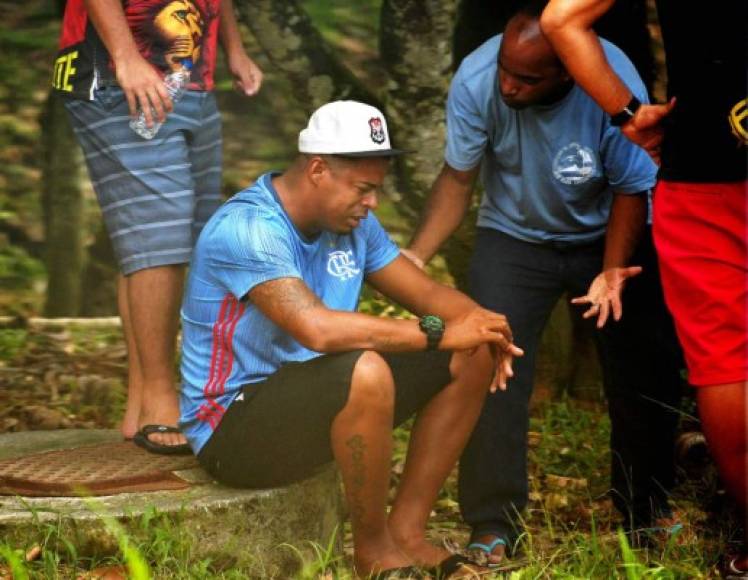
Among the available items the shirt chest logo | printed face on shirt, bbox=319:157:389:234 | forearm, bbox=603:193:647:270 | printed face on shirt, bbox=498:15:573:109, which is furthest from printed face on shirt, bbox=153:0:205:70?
forearm, bbox=603:193:647:270

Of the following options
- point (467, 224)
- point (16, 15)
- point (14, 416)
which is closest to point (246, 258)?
point (467, 224)

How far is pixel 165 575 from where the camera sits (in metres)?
4.04

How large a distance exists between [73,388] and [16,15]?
213 cm

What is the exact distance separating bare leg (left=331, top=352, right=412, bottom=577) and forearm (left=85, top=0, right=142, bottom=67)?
1.31m

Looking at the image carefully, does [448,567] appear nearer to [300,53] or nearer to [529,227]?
[529,227]

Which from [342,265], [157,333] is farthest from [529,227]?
[157,333]

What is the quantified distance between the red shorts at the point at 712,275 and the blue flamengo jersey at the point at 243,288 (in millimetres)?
1055

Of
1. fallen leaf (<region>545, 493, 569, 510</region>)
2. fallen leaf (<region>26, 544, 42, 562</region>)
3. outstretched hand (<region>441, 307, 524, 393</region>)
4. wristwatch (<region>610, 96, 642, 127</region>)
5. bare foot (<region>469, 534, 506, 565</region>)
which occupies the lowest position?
fallen leaf (<region>545, 493, 569, 510</region>)

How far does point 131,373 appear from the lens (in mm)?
4922

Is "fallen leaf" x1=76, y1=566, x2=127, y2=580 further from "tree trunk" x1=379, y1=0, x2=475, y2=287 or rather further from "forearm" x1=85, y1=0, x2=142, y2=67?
"tree trunk" x1=379, y1=0, x2=475, y2=287

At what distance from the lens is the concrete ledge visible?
4.18m

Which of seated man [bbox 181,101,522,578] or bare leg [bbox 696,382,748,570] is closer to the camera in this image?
bare leg [bbox 696,382,748,570]

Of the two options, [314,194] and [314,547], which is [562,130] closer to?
[314,194]

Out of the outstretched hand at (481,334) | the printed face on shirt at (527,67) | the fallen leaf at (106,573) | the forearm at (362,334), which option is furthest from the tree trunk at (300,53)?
the fallen leaf at (106,573)
